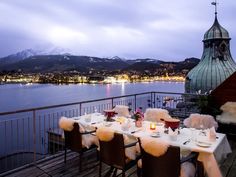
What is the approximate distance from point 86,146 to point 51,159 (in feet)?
3.60

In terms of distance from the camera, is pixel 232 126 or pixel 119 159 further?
pixel 232 126

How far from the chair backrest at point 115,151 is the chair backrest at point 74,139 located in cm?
74

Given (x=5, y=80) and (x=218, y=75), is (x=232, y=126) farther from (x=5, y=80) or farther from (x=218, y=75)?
(x=5, y=80)

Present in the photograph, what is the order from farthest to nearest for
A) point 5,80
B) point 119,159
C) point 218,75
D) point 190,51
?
point 190,51, point 5,80, point 218,75, point 119,159

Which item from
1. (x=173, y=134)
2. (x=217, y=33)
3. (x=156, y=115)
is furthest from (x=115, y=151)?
(x=217, y=33)

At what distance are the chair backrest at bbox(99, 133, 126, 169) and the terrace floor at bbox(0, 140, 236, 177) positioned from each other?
2.66 feet

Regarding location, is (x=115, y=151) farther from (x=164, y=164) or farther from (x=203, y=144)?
(x=203, y=144)

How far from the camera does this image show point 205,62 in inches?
605

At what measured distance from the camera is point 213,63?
15031 mm

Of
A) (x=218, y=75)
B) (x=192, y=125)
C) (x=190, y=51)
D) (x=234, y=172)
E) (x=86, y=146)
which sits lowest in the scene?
(x=234, y=172)

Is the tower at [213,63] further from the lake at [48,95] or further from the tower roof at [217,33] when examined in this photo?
the lake at [48,95]

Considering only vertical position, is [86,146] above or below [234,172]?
above

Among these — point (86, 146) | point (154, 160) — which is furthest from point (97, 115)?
point (154, 160)

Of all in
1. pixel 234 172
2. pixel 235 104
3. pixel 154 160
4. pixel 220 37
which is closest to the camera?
pixel 154 160
